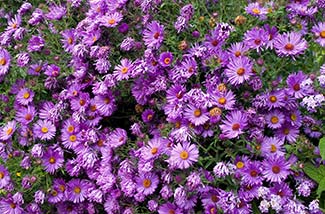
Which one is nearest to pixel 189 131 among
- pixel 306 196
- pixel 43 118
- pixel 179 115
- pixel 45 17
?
pixel 179 115

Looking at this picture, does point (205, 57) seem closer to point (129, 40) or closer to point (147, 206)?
point (129, 40)

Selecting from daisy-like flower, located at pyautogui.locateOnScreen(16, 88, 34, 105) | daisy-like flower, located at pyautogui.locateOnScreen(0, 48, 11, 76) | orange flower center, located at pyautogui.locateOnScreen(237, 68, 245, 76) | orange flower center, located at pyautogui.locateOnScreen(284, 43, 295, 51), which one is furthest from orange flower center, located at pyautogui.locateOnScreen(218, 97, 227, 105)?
daisy-like flower, located at pyautogui.locateOnScreen(0, 48, 11, 76)

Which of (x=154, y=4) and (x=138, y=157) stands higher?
(x=154, y=4)

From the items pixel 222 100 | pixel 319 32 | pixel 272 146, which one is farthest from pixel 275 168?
pixel 319 32

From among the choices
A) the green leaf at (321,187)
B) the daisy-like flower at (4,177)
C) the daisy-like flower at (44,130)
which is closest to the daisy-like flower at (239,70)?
the green leaf at (321,187)

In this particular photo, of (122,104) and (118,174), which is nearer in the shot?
(118,174)

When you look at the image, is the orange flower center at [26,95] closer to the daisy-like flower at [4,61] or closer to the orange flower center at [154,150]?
the daisy-like flower at [4,61]

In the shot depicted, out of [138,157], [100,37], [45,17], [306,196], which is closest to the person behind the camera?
[306,196]

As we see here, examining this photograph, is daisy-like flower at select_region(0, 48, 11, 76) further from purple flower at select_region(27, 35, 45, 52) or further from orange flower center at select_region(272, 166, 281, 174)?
orange flower center at select_region(272, 166, 281, 174)
